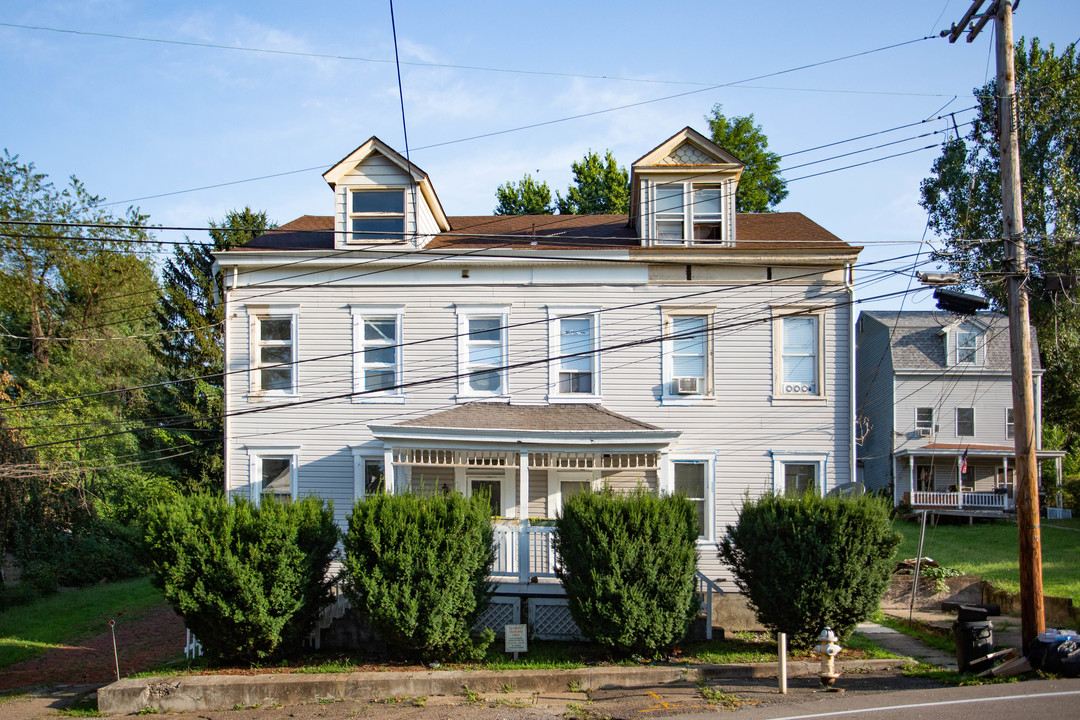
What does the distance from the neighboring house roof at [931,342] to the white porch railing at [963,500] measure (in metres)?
5.97

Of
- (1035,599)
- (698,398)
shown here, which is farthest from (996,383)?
(1035,599)

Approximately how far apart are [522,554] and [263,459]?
21.3 feet

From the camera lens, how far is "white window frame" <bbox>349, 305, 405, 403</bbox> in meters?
17.2

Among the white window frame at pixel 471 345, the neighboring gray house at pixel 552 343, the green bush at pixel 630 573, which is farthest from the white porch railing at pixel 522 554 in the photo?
the white window frame at pixel 471 345

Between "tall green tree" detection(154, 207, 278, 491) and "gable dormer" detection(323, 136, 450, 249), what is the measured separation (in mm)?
12348

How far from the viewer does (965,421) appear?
34.2 meters

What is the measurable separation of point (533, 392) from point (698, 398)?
3516 mm

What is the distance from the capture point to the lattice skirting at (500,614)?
1434 centimetres

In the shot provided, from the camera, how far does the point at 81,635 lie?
1850 centimetres

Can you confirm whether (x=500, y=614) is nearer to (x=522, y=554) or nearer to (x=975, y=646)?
(x=522, y=554)

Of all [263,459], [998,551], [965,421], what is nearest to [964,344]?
[965,421]

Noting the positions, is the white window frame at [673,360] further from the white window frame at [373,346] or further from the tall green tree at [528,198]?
the tall green tree at [528,198]

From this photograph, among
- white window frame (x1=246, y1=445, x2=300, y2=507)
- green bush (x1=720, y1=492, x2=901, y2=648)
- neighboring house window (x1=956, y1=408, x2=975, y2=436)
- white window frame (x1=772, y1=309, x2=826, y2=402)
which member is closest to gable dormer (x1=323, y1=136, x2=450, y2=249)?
white window frame (x1=246, y1=445, x2=300, y2=507)

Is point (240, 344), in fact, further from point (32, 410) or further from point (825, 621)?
point (32, 410)
